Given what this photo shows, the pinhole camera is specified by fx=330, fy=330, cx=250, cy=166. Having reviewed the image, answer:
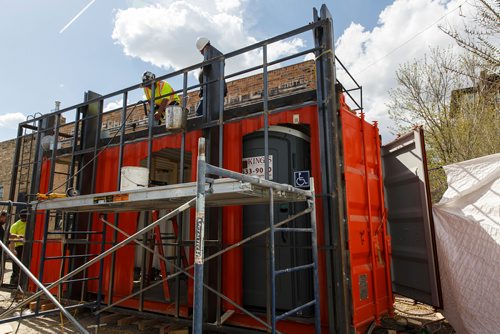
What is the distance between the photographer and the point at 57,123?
7.36 m

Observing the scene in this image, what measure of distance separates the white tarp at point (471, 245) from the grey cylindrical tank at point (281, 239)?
2.11 m

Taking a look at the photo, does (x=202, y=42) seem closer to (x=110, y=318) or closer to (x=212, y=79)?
(x=212, y=79)

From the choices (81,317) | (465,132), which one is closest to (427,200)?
(81,317)

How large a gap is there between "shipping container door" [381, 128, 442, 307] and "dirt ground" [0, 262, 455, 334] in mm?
448

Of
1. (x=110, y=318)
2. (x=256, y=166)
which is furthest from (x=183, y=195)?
(x=110, y=318)

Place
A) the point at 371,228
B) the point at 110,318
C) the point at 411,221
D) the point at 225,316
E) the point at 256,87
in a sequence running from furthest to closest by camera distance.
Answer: the point at 256,87 → the point at 110,318 → the point at 411,221 → the point at 371,228 → the point at 225,316

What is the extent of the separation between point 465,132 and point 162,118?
35.9 ft

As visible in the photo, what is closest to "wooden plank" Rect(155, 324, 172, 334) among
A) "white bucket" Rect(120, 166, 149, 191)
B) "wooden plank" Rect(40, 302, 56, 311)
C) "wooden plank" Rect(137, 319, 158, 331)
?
"wooden plank" Rect(137, 319, 158, 331)

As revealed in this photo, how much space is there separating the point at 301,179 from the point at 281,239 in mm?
894

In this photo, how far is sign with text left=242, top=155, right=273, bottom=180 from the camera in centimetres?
489

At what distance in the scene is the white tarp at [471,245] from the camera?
431 cm

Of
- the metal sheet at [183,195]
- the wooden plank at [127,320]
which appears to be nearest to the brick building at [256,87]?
the wooden plank at [127,320]

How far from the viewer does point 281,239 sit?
467 centimetres

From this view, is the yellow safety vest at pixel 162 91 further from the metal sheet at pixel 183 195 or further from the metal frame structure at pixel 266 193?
the metal sheet at pixel 183 195
